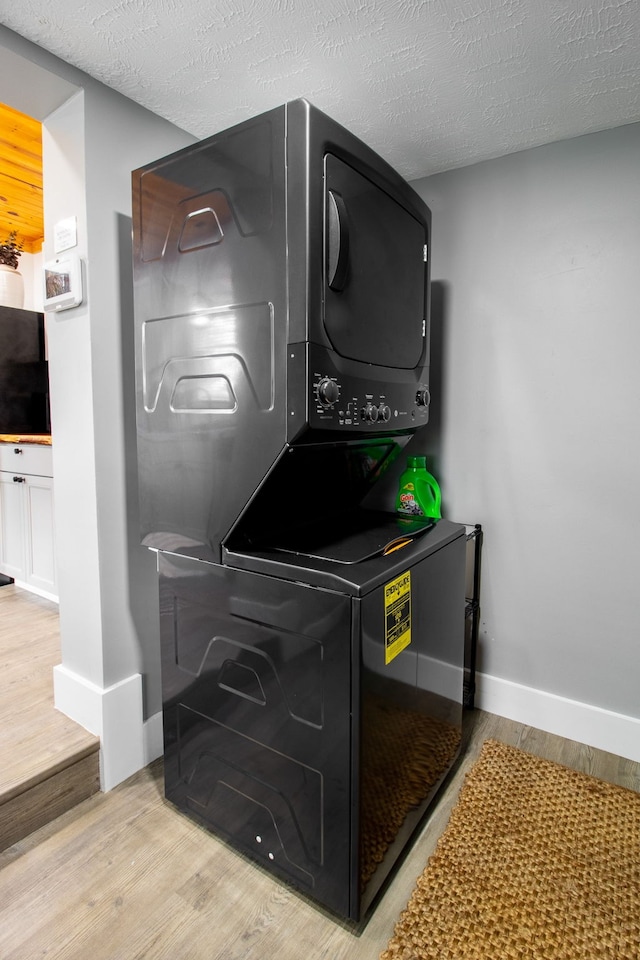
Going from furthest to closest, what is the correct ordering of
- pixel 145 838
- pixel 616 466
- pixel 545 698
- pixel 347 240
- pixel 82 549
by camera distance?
1. pixel 545 698
2. pixel 616 466
3. pixel 82 549
4. pixel 145 838
5. pixel 347 240

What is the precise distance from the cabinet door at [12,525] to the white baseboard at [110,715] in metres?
1.45

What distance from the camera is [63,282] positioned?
1743 mm

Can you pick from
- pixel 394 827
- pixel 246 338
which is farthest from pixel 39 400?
pixel 394 827

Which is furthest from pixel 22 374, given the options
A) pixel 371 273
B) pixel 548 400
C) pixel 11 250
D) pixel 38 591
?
pixel 548 400

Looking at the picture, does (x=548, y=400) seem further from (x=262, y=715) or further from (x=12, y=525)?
(x=12, y=525)

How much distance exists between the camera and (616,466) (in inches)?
78.2

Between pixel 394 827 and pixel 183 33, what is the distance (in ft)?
7.56

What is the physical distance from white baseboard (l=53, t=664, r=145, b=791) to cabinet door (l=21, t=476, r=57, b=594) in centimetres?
113

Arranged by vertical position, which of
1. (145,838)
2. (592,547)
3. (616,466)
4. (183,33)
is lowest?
(145,838)

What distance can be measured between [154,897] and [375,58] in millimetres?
→ 2488

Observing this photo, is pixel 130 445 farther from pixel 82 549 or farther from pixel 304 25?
pixel 304 25

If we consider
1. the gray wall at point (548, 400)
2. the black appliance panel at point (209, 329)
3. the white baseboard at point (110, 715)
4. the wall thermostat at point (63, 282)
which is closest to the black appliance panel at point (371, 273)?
the black appliance panel at point (209, 329)

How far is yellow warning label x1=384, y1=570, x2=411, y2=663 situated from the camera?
1.34m

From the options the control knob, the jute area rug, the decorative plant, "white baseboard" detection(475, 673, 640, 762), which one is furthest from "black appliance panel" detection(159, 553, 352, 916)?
the decorative plant
